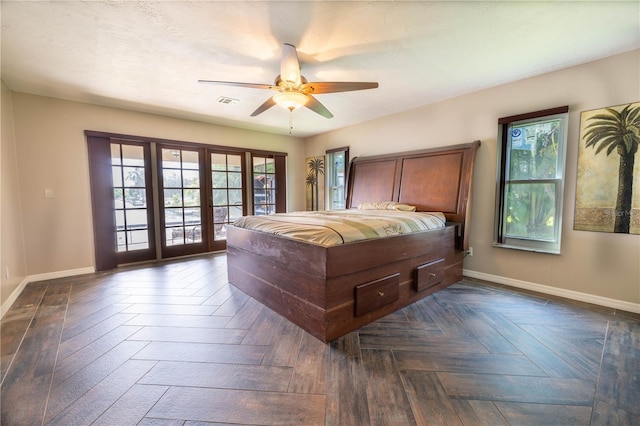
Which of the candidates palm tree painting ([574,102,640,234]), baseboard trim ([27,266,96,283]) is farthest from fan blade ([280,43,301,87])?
baseboard trim ([27,266,96,283])

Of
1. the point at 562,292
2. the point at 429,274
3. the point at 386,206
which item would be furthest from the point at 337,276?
the point at 562,292

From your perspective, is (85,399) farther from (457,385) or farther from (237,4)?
(237,4)

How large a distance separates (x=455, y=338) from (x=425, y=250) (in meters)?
0.98

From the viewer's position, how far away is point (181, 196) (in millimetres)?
4680

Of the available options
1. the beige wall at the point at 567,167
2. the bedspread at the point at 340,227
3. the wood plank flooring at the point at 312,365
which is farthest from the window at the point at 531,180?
the bedspread at the point at 340,227

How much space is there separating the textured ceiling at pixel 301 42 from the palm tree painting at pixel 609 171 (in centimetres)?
63

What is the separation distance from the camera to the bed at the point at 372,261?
2.01 metres

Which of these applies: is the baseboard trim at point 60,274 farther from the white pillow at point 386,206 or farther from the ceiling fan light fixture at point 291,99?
the white pillow at point 386,206

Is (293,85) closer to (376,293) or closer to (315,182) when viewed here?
(376,293)

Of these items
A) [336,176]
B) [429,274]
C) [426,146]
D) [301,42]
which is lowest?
[429,274]

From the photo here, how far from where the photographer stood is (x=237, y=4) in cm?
180

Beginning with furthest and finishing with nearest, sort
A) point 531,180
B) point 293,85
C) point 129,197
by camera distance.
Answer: point 129,197
point 531,180
point 293,85

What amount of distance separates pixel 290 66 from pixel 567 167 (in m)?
3.10

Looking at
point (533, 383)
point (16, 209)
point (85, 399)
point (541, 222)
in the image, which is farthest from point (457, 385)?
point (16, 209)
